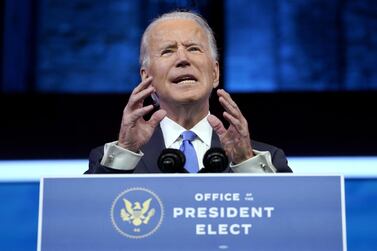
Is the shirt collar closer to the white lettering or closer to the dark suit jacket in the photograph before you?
the dark suit jacket

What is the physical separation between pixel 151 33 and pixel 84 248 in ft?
2.67

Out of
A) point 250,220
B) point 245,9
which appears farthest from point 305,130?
point 250,220

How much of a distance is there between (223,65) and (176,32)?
1287 millimetres

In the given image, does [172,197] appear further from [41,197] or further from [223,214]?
[41,197]

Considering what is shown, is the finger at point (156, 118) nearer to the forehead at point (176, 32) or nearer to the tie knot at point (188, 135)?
the tie knot at point (188, 135)

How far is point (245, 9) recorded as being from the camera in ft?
10.1

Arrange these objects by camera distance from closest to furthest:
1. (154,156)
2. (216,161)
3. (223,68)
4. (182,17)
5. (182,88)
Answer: (216,161) < (154,156) < (182,88) < (182,17) < (223,68)

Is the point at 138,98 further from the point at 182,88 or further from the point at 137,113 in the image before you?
the point at 182,88

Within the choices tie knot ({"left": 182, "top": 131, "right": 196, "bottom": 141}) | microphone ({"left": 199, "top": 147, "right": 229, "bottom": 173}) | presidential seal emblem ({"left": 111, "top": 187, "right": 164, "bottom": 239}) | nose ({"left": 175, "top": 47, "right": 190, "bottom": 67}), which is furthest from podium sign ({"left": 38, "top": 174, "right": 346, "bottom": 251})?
nose ({"left": 175, "top": 47, "right": 190, "bottom": 67})

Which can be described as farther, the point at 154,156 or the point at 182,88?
the point at 182,88

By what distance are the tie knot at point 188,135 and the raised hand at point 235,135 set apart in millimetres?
239

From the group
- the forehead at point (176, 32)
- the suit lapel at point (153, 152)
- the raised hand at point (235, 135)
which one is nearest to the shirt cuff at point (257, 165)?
the raised hand at point (235, 135)

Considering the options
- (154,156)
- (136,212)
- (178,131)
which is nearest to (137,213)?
(136,212)

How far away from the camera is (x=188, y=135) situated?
163 centimetres
